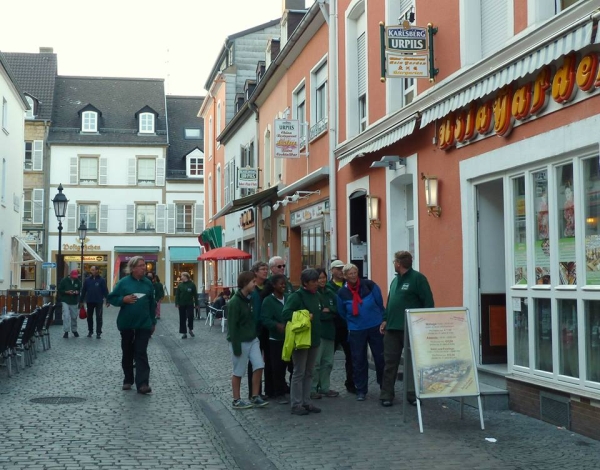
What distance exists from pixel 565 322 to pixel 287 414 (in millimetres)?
3015

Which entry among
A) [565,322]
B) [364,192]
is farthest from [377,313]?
[364,192]

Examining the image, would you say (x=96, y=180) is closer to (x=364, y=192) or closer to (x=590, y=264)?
(x=364, y=192)

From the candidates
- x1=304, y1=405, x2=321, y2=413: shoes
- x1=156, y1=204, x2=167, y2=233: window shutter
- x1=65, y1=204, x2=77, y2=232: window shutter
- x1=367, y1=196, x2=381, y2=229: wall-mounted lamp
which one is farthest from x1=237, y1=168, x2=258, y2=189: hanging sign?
x1=65, y1=204, x2=77, y2=232: window shutter

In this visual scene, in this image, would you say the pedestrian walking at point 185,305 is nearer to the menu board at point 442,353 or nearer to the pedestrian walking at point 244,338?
the pedestrian walking at point 244,338

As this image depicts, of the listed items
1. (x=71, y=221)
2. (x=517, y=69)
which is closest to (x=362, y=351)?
(x=517, y=69)

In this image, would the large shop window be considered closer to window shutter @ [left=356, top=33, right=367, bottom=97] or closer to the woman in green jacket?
the woman in green jacket

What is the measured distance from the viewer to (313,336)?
31.1 feet

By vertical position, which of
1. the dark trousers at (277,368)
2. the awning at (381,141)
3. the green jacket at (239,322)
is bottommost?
the dark trousers at (277,368)

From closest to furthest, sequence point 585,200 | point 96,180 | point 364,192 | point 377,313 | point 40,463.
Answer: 1. point 40,463
2. point 585,200
3. point 377,313
4. point 364,192
5. point 96,180

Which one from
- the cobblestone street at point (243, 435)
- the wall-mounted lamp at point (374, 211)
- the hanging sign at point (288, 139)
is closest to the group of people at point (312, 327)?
the cobblestone street at point (243, 435)

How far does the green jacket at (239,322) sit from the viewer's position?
9609 mm

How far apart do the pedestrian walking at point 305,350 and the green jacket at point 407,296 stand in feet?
2.75

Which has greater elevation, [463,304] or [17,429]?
[463,304]

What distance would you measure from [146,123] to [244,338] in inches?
1916
